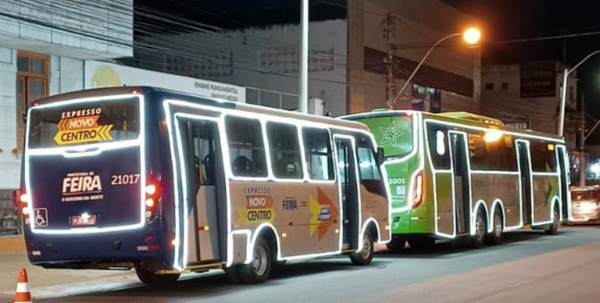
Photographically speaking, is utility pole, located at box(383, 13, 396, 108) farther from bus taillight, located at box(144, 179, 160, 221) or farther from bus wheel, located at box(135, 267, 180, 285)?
bus taillight, located at box(144, 179, 160, 221)

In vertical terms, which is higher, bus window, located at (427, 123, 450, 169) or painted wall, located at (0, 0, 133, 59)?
→ painted wall, located at (0, 0, 133, 59)

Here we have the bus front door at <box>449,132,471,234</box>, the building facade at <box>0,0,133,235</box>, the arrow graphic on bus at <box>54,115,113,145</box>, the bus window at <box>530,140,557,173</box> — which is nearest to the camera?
the arrow graphic on bus at <box>54,115,113,145</box>

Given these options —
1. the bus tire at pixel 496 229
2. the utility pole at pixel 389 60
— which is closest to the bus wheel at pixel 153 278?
the bus tire at pixel 496 229

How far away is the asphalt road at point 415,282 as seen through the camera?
1177 centimetres

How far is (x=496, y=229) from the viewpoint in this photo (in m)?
21.8

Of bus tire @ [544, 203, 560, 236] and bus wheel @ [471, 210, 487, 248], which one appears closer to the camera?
bus wheel @ [471, 210, 487, 248]

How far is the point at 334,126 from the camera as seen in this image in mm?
15828

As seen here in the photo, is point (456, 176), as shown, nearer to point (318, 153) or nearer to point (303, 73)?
point (303, 73)

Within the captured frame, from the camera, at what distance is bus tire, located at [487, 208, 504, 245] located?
70.9 ft

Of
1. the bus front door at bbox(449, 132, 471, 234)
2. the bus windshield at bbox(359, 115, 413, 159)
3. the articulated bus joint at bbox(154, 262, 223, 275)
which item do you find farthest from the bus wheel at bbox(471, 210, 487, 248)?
the articulated bus joint at bbox(154, 262, 223, 275)

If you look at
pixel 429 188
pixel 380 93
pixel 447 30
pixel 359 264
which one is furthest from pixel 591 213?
pixel 447 30

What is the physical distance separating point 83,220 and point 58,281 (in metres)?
2.89

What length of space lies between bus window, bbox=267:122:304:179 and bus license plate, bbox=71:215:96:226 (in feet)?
11.4

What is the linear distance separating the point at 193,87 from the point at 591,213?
696 inches
